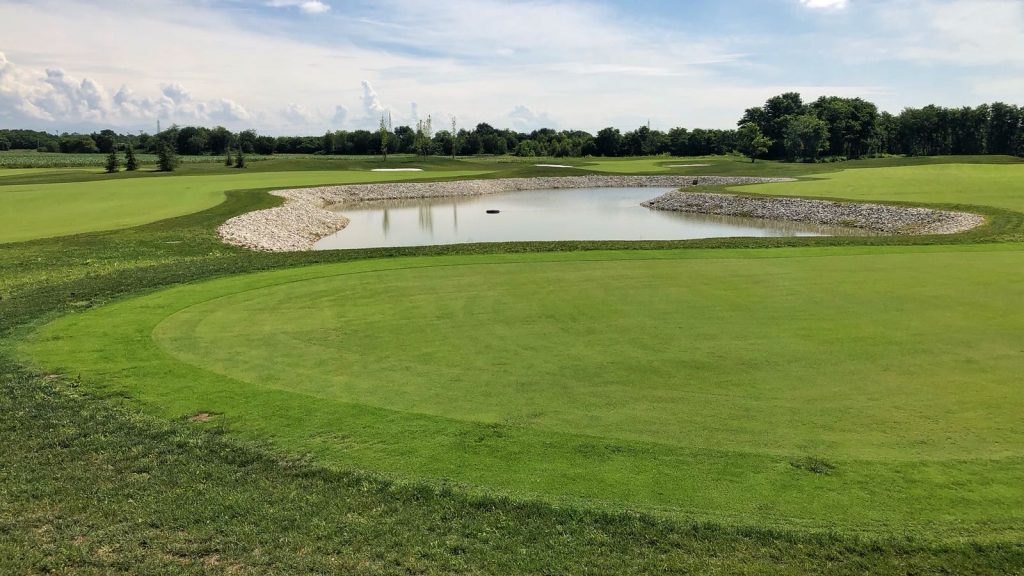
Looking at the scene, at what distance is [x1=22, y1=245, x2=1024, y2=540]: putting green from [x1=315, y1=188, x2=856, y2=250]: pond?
1695cm

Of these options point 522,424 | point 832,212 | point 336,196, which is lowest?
point 522,424

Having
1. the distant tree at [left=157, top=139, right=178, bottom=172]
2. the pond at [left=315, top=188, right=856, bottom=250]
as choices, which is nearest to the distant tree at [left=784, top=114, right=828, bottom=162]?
the pond at [left=315, top=188, right=856, bottom=250]

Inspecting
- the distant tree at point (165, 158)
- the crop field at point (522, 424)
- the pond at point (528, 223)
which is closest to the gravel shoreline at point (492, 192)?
the pond at point (528, 223)

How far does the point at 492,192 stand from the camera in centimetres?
6469

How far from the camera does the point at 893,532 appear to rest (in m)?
5.63

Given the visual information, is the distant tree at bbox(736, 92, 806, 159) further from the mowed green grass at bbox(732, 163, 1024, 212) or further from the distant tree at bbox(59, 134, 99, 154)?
the distant tree at bbox(59, 134, 99, 154)

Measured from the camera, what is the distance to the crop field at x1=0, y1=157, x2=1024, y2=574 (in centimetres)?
563

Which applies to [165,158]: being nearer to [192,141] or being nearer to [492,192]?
[492,192]

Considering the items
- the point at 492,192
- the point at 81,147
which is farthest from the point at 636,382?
the point at 81,147

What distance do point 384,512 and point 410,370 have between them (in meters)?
3.52

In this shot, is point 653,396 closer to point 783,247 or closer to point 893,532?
point 893,532

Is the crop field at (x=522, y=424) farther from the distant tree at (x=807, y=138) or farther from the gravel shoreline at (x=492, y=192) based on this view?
the distant tree at (x=807, y=138)

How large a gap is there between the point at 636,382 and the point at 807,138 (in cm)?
10169

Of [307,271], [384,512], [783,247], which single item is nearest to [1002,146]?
[783,247]
